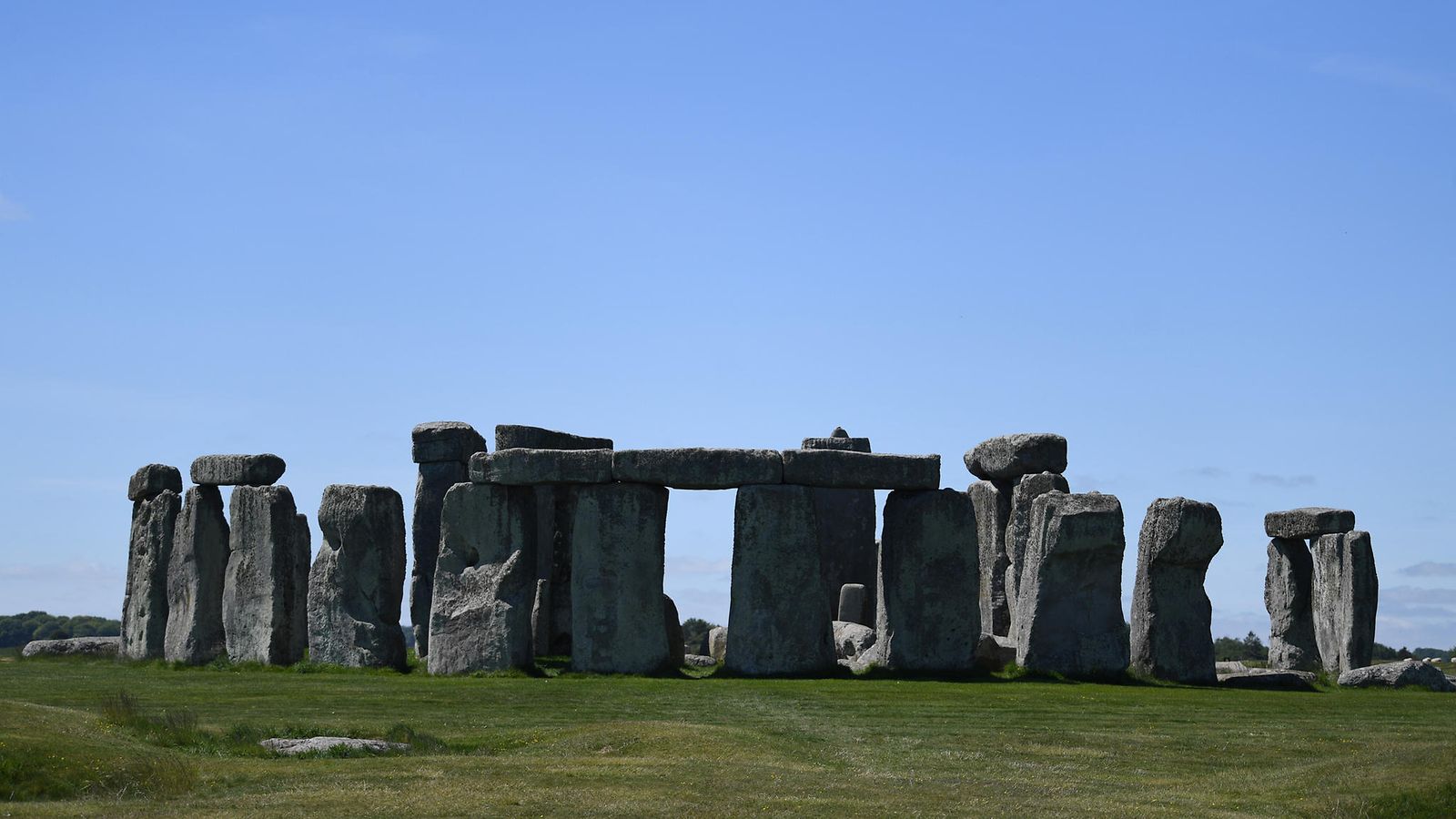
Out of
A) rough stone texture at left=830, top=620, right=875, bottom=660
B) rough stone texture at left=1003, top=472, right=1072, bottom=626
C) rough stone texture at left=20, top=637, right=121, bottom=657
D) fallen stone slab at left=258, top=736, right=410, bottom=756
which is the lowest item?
fallen stone slab at left=258, top=736, right=410, bottom=756

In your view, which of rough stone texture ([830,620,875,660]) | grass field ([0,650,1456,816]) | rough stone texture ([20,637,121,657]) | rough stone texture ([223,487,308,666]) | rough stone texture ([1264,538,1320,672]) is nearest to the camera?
grass field ([0,650,1456,816])

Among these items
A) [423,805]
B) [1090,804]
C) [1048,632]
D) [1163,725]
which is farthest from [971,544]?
[423,805]

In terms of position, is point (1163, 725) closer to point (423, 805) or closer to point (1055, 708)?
point (1055, 708)

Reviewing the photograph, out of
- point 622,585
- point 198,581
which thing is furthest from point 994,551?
point 198,581

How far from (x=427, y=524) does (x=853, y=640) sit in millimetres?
7838

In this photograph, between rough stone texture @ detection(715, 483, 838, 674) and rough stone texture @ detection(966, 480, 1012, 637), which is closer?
rough stone texture @ detection(715, 483, 838, 674)

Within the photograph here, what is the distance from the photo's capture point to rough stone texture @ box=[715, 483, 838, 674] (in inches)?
1111

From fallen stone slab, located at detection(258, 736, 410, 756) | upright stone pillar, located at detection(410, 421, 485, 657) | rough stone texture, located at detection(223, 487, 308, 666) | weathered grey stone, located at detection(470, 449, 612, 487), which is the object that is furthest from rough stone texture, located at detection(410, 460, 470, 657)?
fallen stone slab, located at detection(258, 736, 410, 756)

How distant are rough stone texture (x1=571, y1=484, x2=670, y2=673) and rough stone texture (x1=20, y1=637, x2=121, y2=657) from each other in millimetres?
11093

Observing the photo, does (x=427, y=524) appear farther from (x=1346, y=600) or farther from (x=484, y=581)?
(x=1346, y=600)

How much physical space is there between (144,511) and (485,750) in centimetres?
1699

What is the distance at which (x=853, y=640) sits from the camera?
33500 mm

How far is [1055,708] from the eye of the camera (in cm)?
2356

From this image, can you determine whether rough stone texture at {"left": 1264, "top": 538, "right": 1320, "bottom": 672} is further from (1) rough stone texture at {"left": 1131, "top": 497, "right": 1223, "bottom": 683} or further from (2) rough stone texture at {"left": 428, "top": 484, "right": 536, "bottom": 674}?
(2) rough stone texture at {"left": 428, "top": 484, "right": 536, "bottom": 674}
